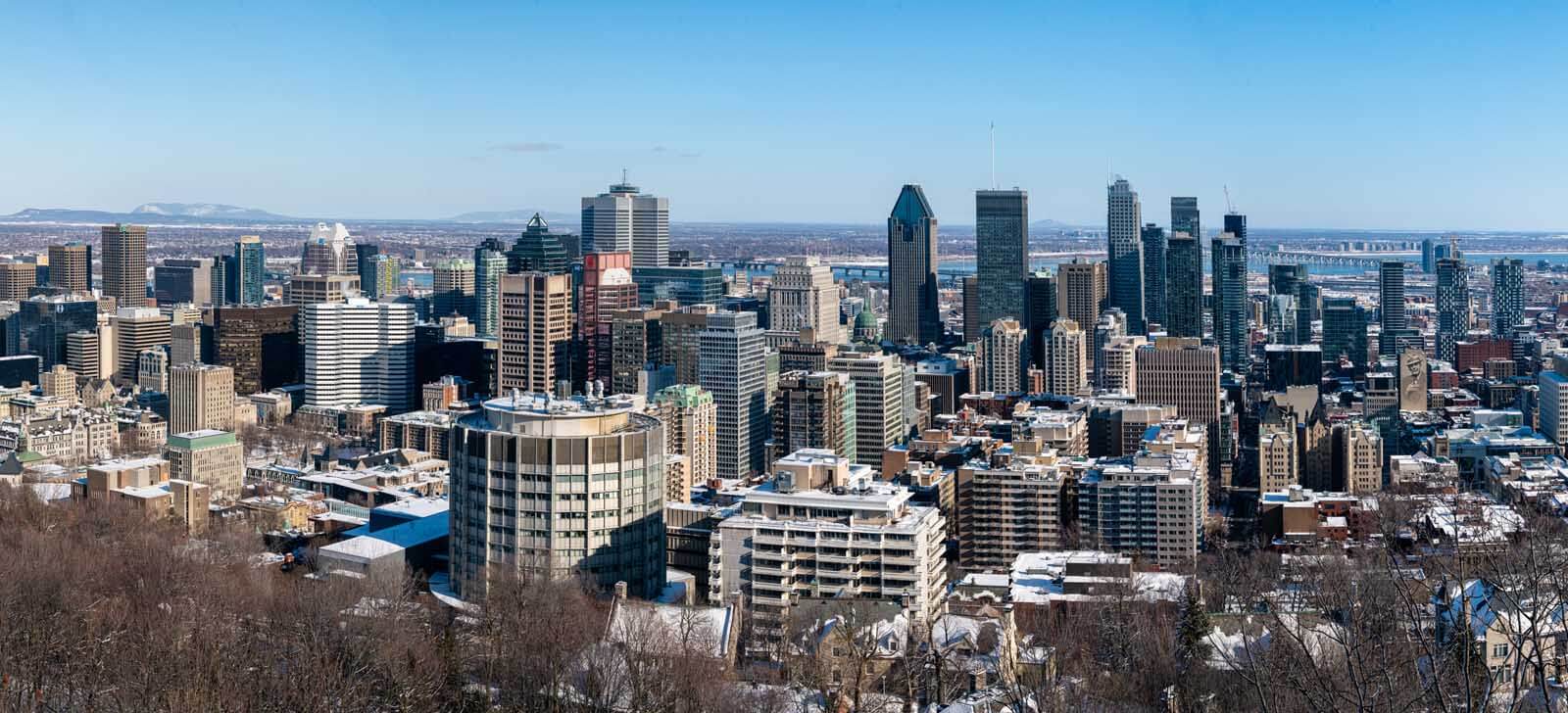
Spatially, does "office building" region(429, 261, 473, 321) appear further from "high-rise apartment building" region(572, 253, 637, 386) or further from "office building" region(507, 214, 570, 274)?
"high-rise apartment building" region(572, 253, 637, 386)

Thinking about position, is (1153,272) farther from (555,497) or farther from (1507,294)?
(555,497)

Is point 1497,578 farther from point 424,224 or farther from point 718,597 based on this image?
point 424,224

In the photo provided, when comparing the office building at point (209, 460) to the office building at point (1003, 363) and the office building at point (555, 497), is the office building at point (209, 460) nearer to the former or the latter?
the office building at point (555, 497)

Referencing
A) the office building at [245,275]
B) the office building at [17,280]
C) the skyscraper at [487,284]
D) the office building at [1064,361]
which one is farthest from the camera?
the office building at [245,275]

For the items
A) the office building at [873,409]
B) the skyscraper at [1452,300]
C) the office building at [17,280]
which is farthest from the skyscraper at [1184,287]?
the office building at [17,280]

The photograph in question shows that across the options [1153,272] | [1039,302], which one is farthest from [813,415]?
→ [1153,272]

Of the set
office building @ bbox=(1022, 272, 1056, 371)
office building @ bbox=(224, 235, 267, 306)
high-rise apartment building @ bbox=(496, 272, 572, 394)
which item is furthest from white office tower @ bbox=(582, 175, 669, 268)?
high-rise apartment building @ bbox=(496, 272, 572, 394)

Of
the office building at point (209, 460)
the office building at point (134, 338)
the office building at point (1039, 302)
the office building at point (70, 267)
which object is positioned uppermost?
the office building at point (70, 267)
